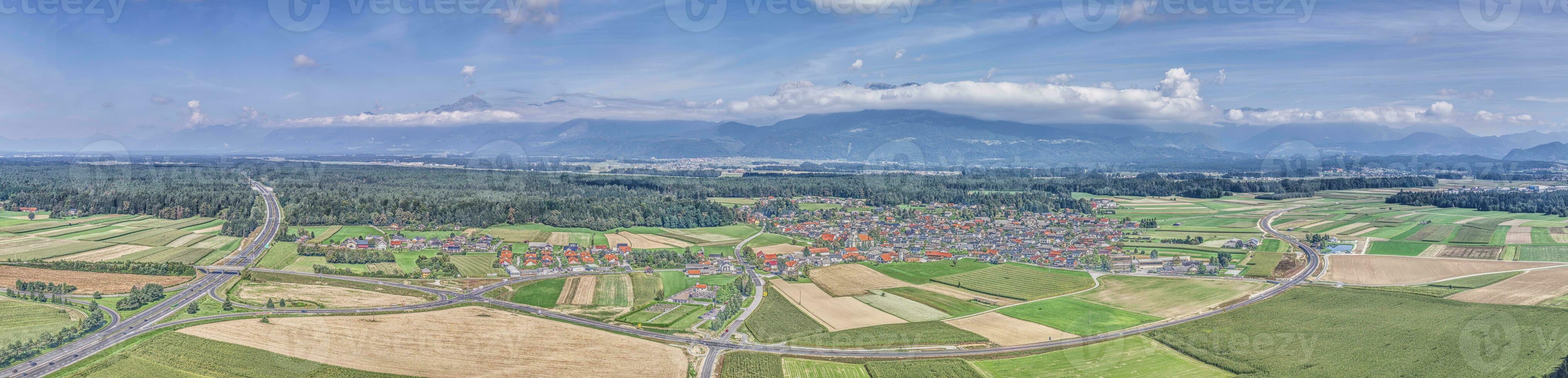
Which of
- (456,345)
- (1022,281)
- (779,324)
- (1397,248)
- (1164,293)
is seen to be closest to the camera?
(456,345)

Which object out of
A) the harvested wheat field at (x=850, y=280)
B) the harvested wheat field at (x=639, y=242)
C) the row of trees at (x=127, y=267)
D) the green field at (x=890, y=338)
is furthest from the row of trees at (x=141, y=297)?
the harvested wheat field at (x=850, y=280)

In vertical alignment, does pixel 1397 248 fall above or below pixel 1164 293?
above

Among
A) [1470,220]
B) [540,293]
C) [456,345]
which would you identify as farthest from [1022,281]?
[1470,220]

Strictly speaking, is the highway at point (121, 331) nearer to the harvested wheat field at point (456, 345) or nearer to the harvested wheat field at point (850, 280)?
the harvested wheat field at point (456, 345)

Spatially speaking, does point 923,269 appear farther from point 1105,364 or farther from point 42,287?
point 42,287

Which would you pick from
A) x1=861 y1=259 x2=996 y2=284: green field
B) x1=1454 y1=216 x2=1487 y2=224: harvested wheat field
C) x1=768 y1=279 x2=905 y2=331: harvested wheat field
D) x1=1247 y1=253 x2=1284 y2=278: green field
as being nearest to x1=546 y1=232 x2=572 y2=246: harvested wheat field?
x1=768 y1=279 x2=905 y2=331: harvested wheat field

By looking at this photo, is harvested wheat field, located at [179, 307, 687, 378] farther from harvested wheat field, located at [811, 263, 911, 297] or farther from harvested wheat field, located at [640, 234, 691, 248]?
harvested wheat field, located at [640, 234, 691, 248]
